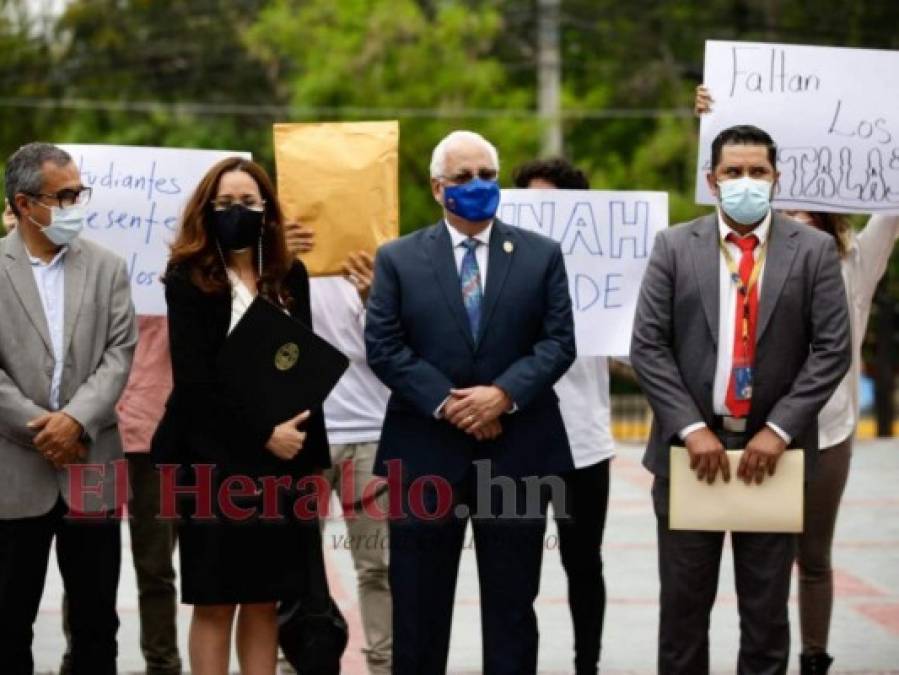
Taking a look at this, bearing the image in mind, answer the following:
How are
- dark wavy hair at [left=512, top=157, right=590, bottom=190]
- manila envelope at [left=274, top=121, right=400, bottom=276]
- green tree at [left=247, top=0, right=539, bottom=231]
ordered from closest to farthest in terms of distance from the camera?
manila envelope at [left=274, top=121, right=400, bottom=276] → dark wavy hair at [left=512, top=157, right=590, bottom=190] → green tree at [left=247, top=0, right=539, bottom=231]

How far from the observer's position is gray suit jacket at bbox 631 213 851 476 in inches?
251

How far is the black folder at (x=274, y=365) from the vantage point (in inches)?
254

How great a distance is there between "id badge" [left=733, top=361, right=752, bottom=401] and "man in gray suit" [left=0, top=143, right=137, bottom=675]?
2.24m

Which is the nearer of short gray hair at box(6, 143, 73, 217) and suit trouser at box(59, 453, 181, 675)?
short gray hair at box(6, 143, 73, 217)

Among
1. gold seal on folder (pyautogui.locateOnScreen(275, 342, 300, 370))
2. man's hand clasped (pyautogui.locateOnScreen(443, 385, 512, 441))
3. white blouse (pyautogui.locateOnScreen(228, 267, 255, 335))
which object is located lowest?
man's hand clasped (pyautogui.locateOnScreen(443, 385, 512, 441))

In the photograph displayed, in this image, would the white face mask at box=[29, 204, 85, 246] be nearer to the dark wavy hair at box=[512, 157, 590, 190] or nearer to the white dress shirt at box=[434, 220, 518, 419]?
the white dress shirt at box=[434, 220, 518, 419]

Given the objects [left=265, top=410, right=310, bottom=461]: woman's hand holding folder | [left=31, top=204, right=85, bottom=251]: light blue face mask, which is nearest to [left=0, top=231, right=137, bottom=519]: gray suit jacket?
[left=31, top=204, right=85, bottom=251]: light blue face mask

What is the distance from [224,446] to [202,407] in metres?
0.16

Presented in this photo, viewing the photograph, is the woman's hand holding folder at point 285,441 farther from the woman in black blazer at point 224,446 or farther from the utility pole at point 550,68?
the utility pole at point 550,68

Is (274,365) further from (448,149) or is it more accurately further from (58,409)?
(448,149)

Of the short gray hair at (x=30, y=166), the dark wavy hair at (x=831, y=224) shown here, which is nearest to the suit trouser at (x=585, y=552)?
the dark wavy hair at (x=831, y=224)

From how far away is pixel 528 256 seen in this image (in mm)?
6613

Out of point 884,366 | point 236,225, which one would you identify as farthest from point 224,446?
point 884,366

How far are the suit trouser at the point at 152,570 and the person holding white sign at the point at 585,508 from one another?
5.50ft
